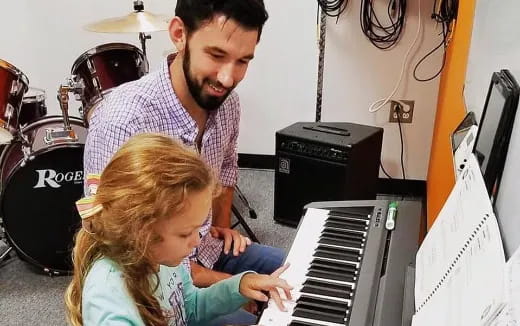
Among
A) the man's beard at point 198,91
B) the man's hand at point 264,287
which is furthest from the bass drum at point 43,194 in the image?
the man's hand at point 264,287

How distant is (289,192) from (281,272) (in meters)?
1.40

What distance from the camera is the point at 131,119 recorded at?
128 cm

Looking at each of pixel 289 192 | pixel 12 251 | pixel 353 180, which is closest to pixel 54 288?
pixel 12 251

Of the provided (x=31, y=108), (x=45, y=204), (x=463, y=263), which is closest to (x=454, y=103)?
(x=463, y=263)

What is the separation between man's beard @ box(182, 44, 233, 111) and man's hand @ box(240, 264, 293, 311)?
1.56 feet

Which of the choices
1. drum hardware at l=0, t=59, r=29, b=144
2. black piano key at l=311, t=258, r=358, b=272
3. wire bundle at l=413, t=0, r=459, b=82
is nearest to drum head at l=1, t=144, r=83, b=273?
drum hardware at l=0, t=59, r=29, b=144

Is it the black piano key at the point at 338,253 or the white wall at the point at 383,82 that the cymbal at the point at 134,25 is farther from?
the black piano key at the point at 338,253

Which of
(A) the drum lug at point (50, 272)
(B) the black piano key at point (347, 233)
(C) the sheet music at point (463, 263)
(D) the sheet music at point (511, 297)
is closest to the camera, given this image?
(D) the sheet music at point (511, 297)

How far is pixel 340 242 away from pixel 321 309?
23 centimetres

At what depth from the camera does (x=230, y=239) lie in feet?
5.04

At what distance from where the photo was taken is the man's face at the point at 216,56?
132 cm

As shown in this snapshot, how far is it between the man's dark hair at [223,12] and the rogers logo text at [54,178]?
987 mm

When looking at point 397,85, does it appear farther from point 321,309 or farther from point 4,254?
point 4,254

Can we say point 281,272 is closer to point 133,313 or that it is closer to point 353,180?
point 133,313
